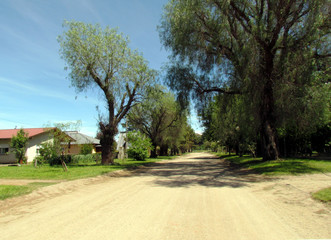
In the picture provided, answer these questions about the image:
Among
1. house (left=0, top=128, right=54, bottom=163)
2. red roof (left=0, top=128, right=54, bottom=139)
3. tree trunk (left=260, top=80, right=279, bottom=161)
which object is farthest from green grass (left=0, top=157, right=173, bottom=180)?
red roof (left=0, top=128, right=54, bottom=139)

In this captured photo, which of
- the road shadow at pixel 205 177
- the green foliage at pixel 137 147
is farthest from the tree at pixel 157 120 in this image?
the road shadow at pixel 205 177

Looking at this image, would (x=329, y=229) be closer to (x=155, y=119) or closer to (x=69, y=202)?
(x=69, y=202)

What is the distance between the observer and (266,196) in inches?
317

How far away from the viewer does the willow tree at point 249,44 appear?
15.1m

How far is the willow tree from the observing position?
594 inches

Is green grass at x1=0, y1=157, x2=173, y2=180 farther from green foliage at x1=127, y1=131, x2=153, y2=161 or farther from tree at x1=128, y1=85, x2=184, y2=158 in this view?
tree at x1=128, y1=85, x2=184, y2=158

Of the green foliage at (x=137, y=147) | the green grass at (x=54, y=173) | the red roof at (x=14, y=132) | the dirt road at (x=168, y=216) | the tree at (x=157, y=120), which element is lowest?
the dirt road at (x=168, y=216)

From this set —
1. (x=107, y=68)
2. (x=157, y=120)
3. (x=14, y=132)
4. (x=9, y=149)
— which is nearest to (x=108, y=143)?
(x=107, y=68)

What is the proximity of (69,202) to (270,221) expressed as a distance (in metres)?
5.72

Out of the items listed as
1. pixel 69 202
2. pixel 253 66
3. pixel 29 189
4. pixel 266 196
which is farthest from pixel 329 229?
pixel 253 66

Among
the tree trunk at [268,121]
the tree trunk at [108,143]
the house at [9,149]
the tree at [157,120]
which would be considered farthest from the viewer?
the tree at [157,120]

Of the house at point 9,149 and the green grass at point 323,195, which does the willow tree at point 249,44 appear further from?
the house at point 9,149

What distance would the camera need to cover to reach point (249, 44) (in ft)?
51.7

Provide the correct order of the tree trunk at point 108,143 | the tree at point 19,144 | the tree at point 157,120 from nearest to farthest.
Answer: the tree trunk at point 108,143
the tree at point 19,144
the tree at point 157,120
